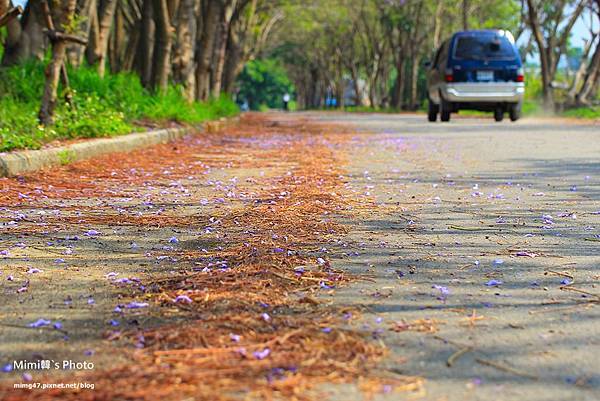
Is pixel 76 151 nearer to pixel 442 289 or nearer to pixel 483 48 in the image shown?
pixel 442 289

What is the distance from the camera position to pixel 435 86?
22672 millimetres

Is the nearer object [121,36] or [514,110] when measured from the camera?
[514,110]

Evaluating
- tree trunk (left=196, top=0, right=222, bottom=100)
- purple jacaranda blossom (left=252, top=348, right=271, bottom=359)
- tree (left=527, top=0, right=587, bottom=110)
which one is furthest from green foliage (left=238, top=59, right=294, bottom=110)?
purple jacaranda blossom (left=252, top=348, right=271, bottom=359)

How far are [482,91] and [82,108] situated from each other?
37.6 feet

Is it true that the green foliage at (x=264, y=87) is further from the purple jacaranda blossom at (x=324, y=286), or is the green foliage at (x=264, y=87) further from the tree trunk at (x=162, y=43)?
the purple jacaranda blossom at (x=324, y=286)

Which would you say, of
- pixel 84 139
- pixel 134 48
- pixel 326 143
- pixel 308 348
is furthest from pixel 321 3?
pixel 308 348

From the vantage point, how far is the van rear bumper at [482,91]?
2047 cm

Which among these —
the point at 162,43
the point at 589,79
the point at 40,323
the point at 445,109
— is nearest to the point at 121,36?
the point at 162,43

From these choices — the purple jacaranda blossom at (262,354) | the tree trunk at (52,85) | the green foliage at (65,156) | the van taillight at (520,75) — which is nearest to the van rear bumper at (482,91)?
the van taillight at (520,75)

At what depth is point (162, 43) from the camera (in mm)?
17031

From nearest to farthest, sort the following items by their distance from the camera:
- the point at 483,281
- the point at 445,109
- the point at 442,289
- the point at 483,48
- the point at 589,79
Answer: the point at 442,289 < the point at 483,281 < the point at 483,48 < the point at 445,109 < the point at 589,79

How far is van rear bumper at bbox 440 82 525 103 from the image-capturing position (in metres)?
20.5

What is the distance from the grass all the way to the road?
1242mm

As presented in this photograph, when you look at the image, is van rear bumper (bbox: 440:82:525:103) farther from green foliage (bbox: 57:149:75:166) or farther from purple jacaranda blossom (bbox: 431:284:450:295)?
purple jacaranda blossom (bbox: 431:284:450:295)
